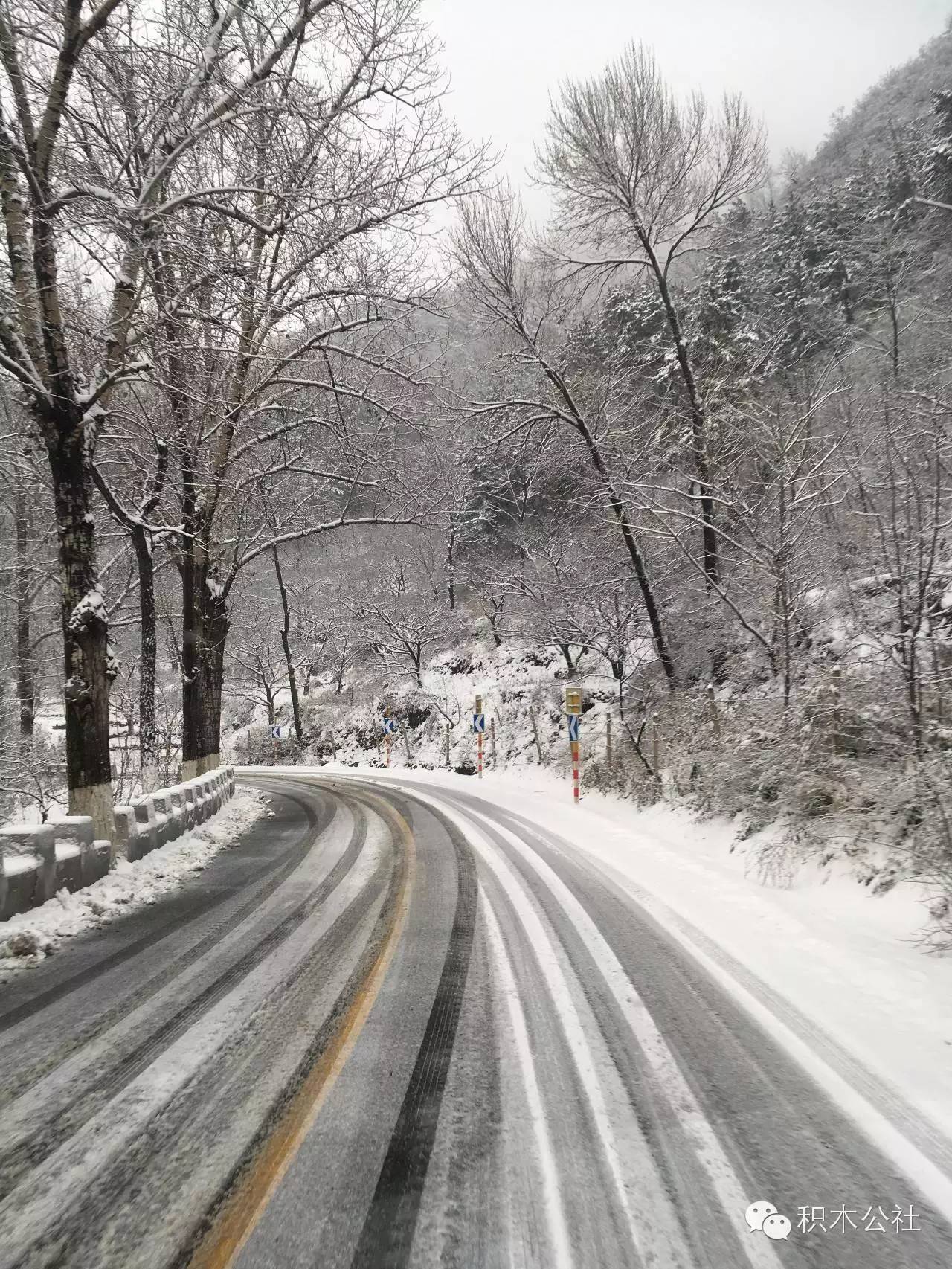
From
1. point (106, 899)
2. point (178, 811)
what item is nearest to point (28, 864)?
point (106, 899)

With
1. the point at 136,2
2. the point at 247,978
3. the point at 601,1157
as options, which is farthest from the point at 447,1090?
the point at 136,2

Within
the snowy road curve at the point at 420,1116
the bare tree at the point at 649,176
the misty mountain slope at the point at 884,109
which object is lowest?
the snowy road curve at the point at 420,1116

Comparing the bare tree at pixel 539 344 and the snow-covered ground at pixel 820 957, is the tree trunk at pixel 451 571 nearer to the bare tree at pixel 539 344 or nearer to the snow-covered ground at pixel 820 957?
the bare tree at pixel 539 344

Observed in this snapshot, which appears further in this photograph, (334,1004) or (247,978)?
(247,978)

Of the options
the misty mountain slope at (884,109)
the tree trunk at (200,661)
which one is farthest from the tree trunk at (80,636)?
the misty mountain slope at (884,109)

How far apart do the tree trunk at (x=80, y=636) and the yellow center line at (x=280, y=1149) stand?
4.70 meters

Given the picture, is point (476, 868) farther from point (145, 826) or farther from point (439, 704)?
point (439, 704)

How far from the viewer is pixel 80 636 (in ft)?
22.6

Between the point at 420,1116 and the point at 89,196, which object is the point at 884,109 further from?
the point at 420,1116

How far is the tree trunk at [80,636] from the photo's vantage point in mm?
6879

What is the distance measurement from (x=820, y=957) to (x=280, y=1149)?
362 centimetres

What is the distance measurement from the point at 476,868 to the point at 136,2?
9341 millimetres

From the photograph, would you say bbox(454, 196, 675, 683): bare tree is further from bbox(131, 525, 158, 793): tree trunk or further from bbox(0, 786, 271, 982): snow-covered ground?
bbox(0, 786, 271, 982): snow-covered ground

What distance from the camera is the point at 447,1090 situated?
2.73m
